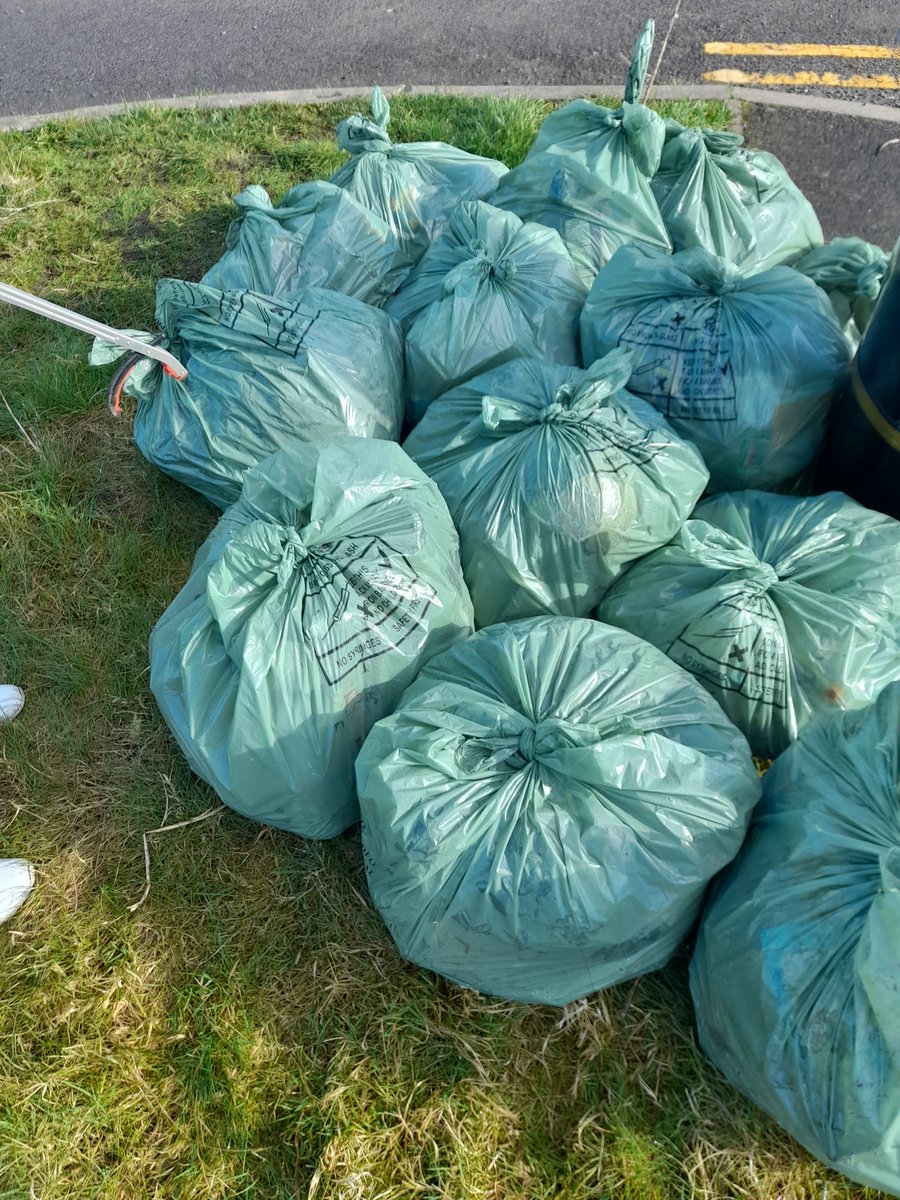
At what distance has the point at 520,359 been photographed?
87.0 inches

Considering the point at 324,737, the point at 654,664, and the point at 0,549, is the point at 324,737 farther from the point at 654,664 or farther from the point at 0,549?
the point at 0,549

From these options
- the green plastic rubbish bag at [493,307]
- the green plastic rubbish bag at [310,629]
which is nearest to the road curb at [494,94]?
the green plastic rubbish bag at [493,307]

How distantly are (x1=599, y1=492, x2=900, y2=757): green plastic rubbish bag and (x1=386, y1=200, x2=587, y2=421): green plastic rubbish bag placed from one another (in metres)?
0.80

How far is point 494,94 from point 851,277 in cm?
228

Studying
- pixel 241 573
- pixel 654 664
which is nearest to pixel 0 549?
pixel 241 573

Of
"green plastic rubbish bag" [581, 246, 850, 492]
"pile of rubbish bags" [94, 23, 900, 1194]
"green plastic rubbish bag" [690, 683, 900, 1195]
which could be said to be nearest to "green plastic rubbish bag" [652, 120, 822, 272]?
"pile of rubbish bags" [94, 23, 900, 1194]

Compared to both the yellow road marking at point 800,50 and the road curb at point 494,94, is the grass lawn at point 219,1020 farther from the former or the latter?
the yellow road marking at point 800,50

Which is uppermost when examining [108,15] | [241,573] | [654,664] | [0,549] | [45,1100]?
[108,15]

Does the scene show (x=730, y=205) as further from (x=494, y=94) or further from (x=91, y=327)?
(x=494, y=94)

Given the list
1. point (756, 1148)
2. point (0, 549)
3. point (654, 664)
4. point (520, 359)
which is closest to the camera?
point (756, 1148)

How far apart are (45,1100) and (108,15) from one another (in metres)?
5.37

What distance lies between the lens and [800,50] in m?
3.88

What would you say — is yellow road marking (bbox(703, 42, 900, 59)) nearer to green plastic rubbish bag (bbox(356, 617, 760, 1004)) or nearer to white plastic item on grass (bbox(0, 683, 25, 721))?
green plastic rubbish bag (bbox(356, 617, 760, 1004))

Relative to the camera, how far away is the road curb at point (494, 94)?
3.58 meters
